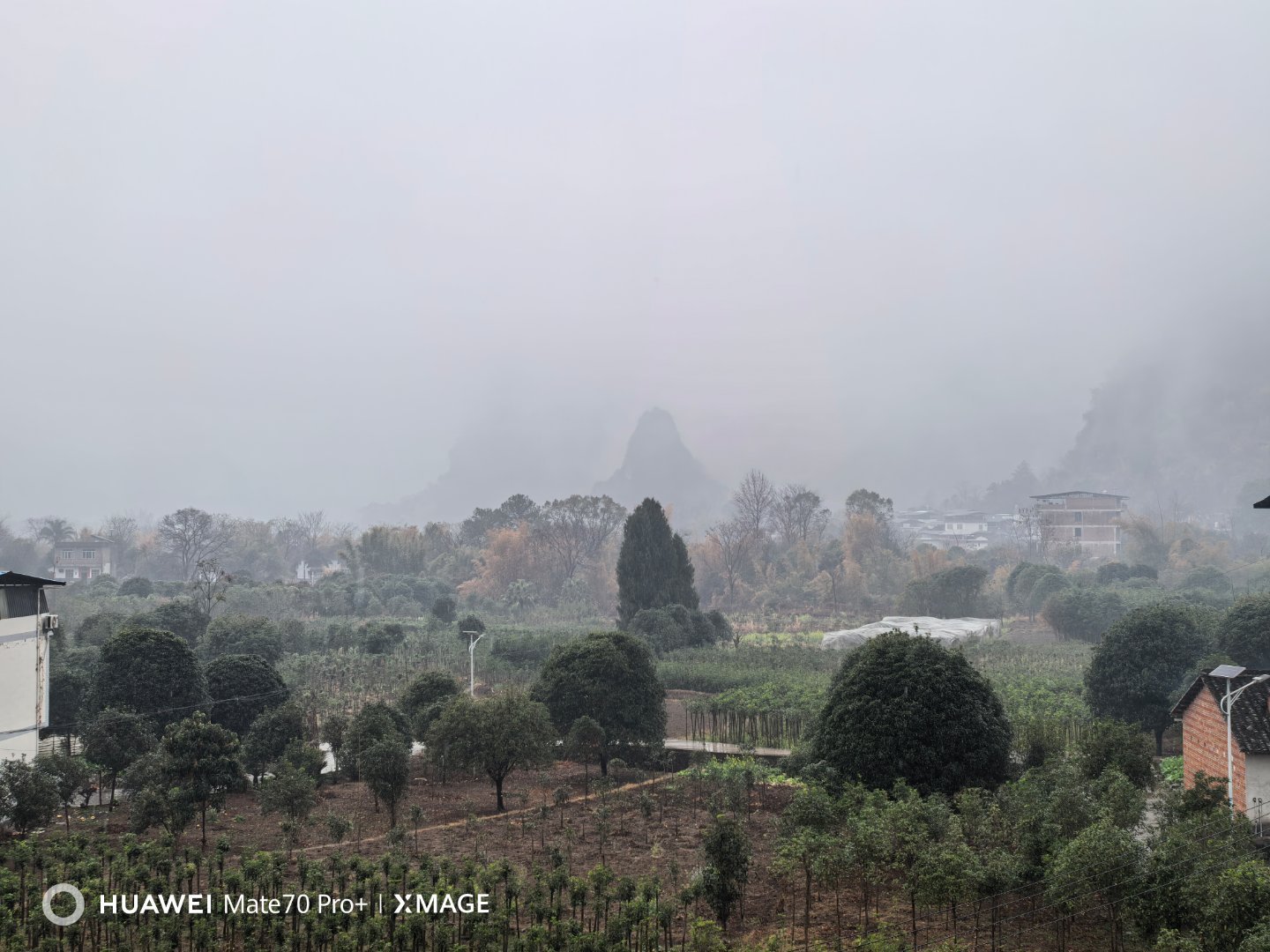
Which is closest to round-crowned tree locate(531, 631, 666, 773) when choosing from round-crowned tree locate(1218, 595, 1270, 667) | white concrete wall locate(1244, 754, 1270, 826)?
white concrete wall locate(1244, 754, 1270, 826)

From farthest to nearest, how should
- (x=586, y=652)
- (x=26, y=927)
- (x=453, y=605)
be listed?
1. (x=453, y=605)
2. (x=586, y=652)
3. (x=26, y=927)

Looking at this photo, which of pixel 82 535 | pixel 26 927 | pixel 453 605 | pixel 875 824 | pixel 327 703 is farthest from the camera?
pixel 82 535

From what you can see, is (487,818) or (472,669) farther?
(472,669)

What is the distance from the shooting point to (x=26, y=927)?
10.9 meters

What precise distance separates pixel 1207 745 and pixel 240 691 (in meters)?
21.9

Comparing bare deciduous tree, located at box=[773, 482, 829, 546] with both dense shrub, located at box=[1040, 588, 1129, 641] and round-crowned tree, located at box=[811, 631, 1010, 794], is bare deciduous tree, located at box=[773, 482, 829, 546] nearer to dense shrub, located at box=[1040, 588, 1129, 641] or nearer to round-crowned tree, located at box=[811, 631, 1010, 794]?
dense shrub, located at box=[1040, 588, 1129, 641]

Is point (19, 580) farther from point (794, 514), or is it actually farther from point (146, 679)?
point (794, 514)

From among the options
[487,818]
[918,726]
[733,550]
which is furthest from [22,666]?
[733,550]

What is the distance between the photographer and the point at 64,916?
422 inches

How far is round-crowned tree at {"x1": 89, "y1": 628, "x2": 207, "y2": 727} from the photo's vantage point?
2155 centimetres

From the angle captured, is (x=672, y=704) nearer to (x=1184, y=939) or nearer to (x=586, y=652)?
(x=586, y=652)

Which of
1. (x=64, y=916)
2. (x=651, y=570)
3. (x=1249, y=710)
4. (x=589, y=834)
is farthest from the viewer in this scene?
(x=651, y=570)

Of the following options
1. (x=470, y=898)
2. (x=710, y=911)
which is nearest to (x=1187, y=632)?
(x=710, y=911)

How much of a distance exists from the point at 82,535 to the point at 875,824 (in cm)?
8978
